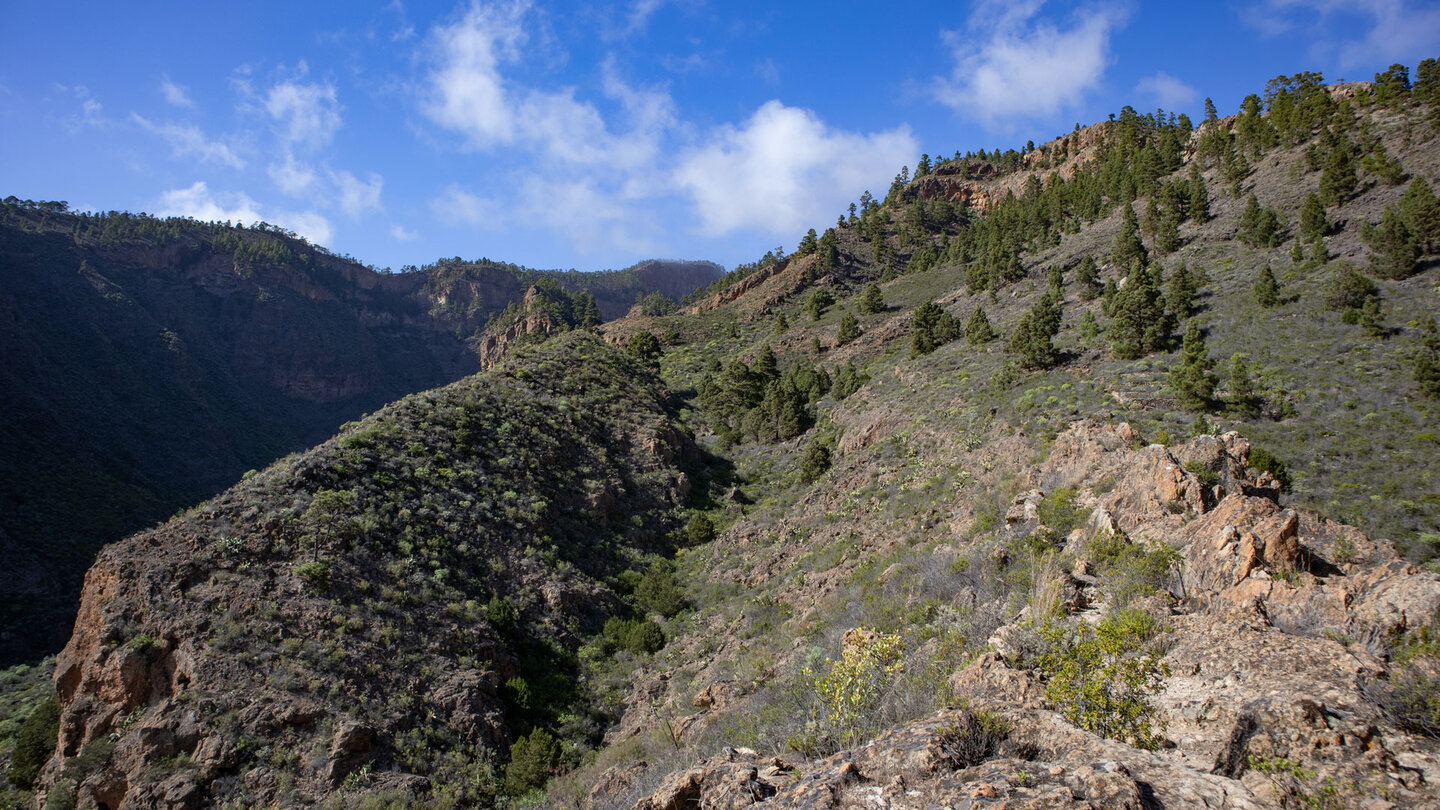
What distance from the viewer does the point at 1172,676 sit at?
18.9 feet

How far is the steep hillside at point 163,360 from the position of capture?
42.3 metres

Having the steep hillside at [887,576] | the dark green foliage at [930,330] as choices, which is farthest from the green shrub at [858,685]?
the dark green foliage at [930,330]

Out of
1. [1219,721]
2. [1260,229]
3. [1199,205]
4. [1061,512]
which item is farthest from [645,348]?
[1219,721]

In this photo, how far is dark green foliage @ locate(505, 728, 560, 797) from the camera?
13148 millimetres

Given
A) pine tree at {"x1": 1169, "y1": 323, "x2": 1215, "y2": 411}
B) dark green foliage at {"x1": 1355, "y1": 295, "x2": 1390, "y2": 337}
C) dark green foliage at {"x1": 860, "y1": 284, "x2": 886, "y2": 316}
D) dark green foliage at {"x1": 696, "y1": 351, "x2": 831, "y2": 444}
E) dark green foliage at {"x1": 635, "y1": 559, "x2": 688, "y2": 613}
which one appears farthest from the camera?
dark green foliage at {"x1": 860, "y1": 284, "x2": 886, "y2": 316}

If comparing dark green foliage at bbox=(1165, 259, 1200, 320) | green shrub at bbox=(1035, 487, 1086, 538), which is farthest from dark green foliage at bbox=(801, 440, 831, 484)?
dark green foliage at bbox=(1165, 259, 1200, 320)

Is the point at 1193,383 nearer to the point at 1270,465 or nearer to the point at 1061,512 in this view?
the point at 1270,465

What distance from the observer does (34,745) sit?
13539 mm

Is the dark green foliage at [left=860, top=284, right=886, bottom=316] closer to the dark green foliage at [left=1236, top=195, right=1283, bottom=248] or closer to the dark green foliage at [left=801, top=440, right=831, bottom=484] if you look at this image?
the dark green foliage at [left=1236, top=195, right=1283, bottom=248]

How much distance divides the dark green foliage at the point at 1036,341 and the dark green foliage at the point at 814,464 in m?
10.2

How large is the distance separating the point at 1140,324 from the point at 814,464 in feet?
53.4

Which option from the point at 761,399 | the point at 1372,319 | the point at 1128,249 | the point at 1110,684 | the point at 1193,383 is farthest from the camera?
the point at 761,399

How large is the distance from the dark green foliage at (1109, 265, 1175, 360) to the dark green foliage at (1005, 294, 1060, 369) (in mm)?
2652

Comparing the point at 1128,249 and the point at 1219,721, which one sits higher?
the point at 1128,249
